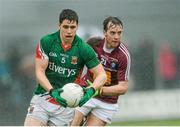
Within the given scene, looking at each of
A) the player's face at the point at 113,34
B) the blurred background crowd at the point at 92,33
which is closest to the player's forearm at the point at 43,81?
the player's face at the point at 113,34

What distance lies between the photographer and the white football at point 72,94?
37.1 feet

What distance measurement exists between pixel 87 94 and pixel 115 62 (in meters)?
1.42

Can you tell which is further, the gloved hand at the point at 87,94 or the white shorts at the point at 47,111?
the white shorts at the point at 47,111

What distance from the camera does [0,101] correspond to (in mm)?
20375

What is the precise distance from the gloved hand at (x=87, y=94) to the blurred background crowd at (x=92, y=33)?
886 cm

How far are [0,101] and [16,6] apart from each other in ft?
7.34

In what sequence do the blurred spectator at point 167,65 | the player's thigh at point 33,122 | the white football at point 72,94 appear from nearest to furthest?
1. the white football at point 72,94
2. the player's thigh at point 33,122
3. the blurred spectator at point 167,65

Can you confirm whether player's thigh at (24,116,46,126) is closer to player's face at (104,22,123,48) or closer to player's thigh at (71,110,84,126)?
player's thigh at (71,110,84,126)

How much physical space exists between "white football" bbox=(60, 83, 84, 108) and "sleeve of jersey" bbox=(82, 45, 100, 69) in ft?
1.63

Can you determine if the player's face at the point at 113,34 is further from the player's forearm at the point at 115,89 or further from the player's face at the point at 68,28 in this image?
the player's face at the point at 68,28

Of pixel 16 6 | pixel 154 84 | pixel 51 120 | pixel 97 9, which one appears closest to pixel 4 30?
pixel 16 6

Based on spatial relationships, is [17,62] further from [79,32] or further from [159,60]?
[159,60]

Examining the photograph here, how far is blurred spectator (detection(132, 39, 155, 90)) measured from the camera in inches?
839

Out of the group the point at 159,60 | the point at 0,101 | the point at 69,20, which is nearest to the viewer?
the point at 69,20
